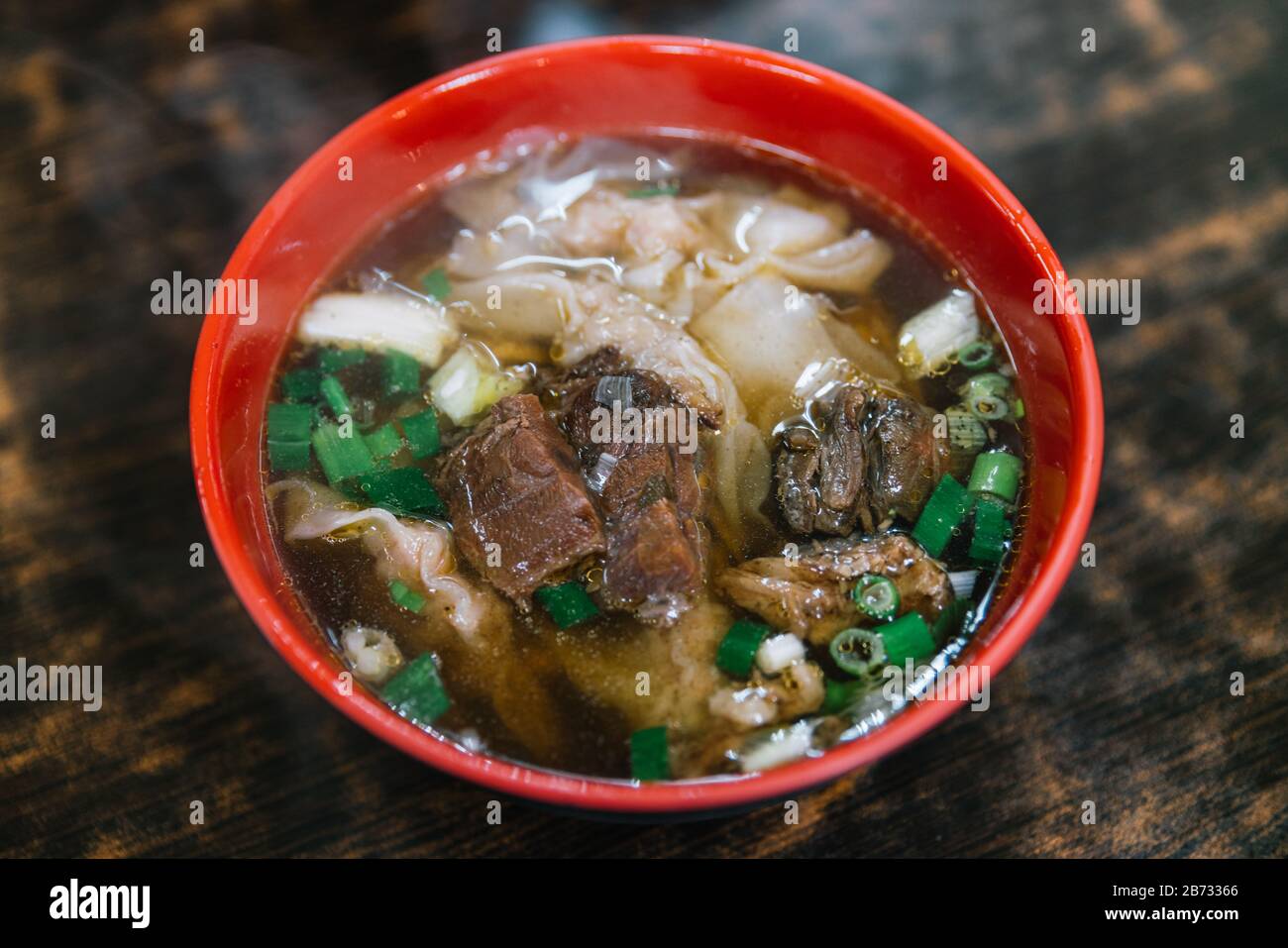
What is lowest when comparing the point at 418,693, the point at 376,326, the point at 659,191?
the point at 418,693

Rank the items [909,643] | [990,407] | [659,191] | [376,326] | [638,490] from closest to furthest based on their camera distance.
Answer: [909,643] → [638,490] → [990,407] → [376,326] → [659,191]

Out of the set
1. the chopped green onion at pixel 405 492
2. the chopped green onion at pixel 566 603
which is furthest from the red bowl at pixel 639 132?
the chopped green onion at pixel 566 603

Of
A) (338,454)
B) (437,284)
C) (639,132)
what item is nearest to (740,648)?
(338,454)

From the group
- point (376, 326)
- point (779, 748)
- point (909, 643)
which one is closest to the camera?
point (779, 748)

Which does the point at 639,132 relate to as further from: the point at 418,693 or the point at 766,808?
the point at 766,808

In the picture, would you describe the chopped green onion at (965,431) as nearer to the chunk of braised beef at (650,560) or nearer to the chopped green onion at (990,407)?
the chopped green onion at (990,407)

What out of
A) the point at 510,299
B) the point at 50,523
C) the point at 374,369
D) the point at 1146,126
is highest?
the point at 1146,126

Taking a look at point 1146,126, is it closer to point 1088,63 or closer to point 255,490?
point 1088,63
